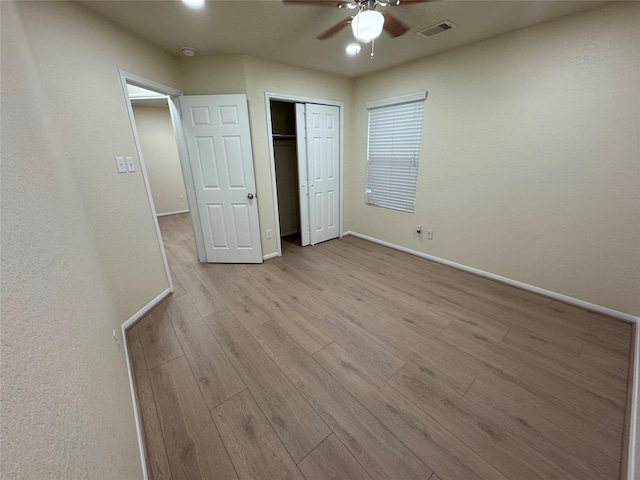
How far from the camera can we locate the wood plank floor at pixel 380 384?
123cm

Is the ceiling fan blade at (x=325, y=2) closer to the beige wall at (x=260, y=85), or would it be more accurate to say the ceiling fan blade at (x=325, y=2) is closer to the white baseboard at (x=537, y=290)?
the beige wall at (x=260, y=85)

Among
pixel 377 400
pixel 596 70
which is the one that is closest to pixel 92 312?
pixel 377 400

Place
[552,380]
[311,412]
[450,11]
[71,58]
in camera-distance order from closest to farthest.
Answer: [311,412], [552,380], [71,58], [450,11]

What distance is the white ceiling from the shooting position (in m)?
1.88

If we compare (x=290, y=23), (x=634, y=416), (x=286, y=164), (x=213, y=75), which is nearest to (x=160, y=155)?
(x=286, y=164)

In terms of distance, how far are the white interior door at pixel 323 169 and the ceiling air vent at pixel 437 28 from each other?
155 cm

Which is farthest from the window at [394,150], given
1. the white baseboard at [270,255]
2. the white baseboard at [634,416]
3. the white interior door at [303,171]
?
the white baseboard at [634,416]

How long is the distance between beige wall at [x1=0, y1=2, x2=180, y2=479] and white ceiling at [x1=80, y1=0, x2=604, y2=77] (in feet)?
0.96

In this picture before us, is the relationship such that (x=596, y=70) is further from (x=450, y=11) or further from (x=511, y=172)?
(x=450, y=11)

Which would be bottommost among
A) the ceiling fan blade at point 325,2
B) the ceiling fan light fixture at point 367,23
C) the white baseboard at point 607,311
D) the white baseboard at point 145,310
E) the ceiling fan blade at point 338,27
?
the white baseboard at point 607,311

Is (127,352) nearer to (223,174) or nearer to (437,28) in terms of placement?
(223,174)

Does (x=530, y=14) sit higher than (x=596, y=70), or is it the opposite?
(x=530, y=14)

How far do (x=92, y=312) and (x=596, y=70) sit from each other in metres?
3.75

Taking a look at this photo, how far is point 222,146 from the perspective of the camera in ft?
9.74
